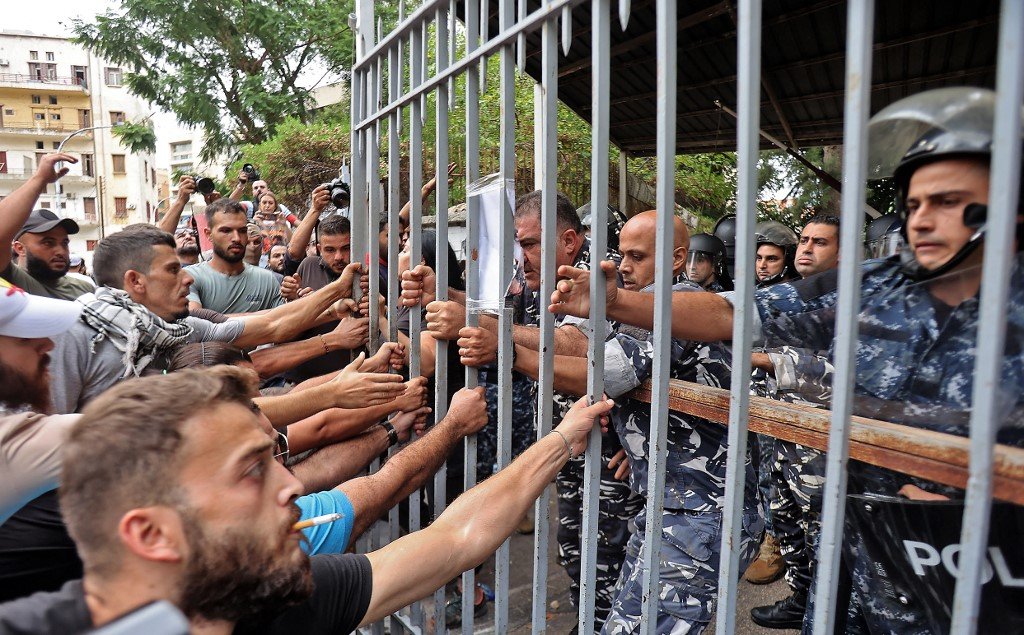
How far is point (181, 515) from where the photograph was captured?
129 cm

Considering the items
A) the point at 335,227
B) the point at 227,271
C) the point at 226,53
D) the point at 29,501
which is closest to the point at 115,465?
the point at 29,501

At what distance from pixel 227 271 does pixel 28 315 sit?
3.15 metres

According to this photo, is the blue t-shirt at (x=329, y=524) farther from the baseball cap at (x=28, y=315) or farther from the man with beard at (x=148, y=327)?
the baseball cap at (x=28, y=315)

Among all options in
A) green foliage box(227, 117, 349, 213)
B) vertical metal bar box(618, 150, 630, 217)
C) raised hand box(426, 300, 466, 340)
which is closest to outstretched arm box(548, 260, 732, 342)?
raised hand box(426, 300, 466, 340)

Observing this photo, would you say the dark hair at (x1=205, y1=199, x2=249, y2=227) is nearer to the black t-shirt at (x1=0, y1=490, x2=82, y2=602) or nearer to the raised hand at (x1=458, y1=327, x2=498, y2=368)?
the raised hand at (x1=458, y1=327, x2=498, y2=368)

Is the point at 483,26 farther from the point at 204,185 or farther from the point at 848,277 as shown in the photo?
the point at 204,185

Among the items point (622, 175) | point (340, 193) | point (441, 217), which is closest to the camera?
point (441, 217)

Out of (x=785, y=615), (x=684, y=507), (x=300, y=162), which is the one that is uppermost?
(x=300, y=162)

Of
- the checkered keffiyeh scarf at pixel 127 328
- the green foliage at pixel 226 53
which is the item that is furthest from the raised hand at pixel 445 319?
the green foliage at pixel 226 53

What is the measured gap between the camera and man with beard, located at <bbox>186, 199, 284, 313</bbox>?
4816 millimetres

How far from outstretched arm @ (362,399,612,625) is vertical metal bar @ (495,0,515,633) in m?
0.13

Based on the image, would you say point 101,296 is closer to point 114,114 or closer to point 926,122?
point 926,122

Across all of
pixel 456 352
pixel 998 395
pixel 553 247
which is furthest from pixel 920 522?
pixel 456 352

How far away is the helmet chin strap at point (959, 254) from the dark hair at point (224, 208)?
4482 mm
